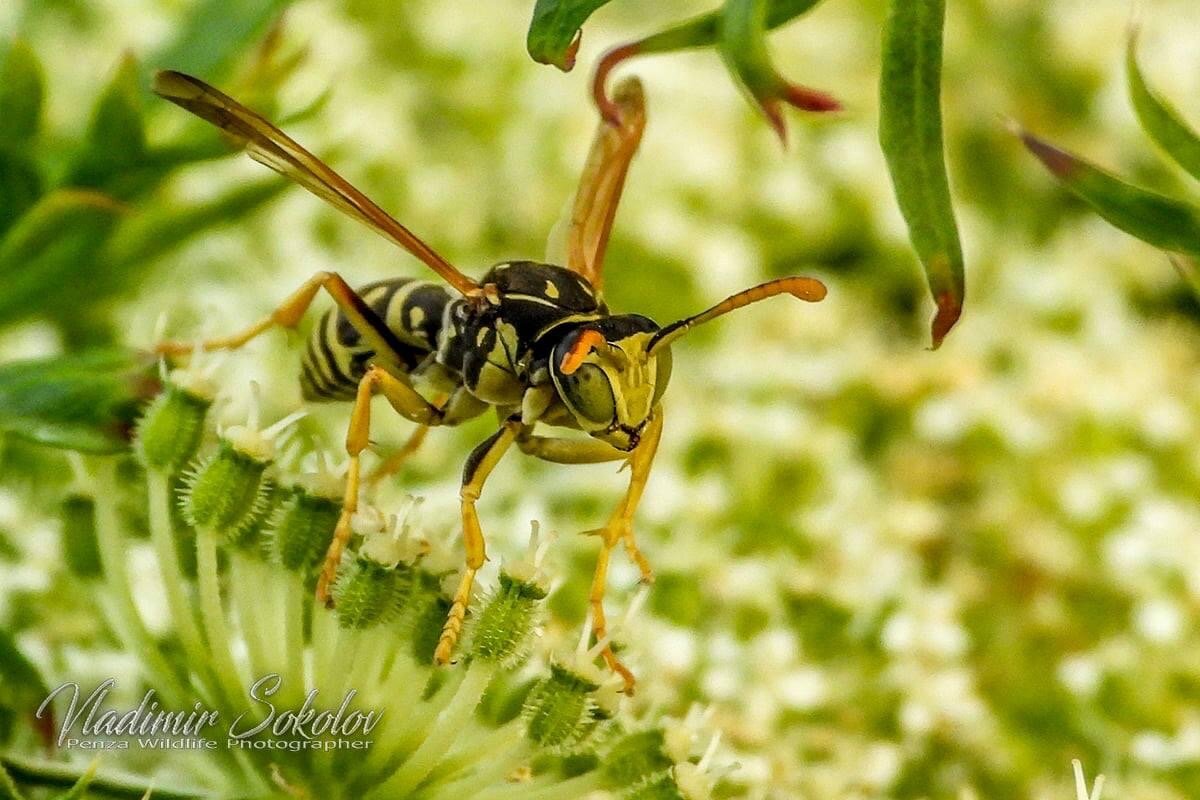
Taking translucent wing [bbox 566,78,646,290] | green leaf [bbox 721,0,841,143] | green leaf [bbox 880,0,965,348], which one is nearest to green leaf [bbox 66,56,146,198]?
translucent wing [bbox 566,78,646,290]

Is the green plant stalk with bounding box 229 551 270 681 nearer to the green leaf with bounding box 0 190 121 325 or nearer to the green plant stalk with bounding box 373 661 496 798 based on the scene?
the green plant stalk with bounding box 373 661 496 798

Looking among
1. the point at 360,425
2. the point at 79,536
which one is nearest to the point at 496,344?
the point at 360,425

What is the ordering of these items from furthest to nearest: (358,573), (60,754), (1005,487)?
(1005,487)
(60,754)
(358,573)

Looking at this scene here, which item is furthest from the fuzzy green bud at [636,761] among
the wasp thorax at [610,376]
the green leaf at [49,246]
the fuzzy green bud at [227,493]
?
the green leaf at [49,246]

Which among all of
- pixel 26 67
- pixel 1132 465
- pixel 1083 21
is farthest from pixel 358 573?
pixel 1083 21

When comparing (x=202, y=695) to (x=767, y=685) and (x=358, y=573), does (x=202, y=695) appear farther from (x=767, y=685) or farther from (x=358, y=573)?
(x=767, y=685)

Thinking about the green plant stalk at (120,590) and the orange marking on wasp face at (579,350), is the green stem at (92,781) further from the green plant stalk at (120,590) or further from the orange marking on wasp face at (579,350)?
the orange marking on wasp face at (579,350)

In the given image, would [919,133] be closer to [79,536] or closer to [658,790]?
[658,790]
